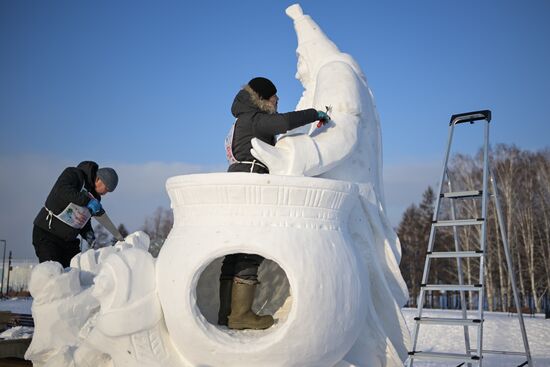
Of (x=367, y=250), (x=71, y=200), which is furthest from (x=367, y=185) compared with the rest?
(x=71, y=200)

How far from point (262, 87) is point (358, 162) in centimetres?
84

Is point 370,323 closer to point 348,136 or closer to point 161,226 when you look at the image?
point 348,136

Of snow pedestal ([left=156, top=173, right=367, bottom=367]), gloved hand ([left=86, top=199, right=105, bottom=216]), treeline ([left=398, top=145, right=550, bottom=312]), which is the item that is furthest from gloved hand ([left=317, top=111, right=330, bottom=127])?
treeline ([left=398, top=145, right=550, bottom=312])

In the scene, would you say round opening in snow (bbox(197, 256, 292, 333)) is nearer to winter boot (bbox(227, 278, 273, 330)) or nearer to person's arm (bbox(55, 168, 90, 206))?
winter boot (bbox(227, 278, 273, 330))

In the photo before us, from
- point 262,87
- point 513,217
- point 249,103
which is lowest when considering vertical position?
point 249,103

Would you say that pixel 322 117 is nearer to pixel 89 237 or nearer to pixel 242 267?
pixel 242 267

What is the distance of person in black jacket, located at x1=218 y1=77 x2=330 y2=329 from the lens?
3105 mm

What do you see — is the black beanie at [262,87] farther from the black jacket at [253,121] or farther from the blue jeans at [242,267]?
the blue jeans at [242,267]

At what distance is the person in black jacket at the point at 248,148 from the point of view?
3105 mm

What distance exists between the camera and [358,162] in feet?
12.0

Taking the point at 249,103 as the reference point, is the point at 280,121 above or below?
below

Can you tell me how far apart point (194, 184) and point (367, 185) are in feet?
4.13

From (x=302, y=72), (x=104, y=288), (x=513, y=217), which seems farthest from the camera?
(x=513, y=217)

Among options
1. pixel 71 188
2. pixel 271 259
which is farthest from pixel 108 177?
pixel 271 259
